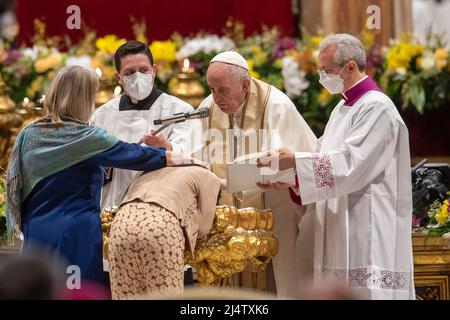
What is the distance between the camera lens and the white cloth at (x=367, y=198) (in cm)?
566

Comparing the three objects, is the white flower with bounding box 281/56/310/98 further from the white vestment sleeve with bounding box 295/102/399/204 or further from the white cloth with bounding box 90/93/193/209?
the white vestment sleeve with bounding box 295/102/399/204

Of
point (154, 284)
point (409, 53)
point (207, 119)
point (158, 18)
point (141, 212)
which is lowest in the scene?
point (154, 284)

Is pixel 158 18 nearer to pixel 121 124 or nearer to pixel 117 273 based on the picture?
pixel 121 124

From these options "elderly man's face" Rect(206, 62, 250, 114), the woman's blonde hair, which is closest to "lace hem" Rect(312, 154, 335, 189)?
"elderly man's face" Rect(206, 62, 250, 114)

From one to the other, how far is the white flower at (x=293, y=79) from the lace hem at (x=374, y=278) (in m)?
3.02

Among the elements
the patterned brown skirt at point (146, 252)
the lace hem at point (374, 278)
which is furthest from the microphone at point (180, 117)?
the lace hem at point (374, 278)

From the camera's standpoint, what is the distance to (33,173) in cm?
541

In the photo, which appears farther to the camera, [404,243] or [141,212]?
[404,243]

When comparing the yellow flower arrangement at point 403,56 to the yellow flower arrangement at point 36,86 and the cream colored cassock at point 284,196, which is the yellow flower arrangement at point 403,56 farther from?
the yellow flower arrangement at point 36,86

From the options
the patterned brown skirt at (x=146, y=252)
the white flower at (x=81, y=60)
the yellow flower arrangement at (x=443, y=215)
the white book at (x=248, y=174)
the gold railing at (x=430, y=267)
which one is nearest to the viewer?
the patterned brown skirt at (x=146, y=252)

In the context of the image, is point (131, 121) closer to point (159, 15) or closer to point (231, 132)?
point (231, 132)

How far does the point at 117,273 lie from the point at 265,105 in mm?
1591

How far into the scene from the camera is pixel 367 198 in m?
5.75
